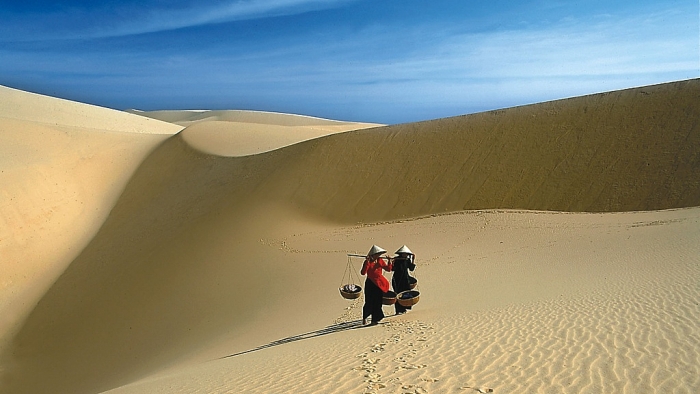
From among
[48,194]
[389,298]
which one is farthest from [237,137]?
[389,298]

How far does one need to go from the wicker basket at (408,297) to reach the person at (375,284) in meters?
0.39

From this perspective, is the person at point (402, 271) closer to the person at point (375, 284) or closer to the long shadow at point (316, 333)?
the person at point (375, 284)

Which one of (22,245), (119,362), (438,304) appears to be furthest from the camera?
(22,245)

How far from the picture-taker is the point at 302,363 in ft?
23.2

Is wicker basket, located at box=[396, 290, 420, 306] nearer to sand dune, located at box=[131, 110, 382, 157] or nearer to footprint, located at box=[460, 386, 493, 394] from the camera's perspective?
footprint, located at box=[460, 386, 493, 394]

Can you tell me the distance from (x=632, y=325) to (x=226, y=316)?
9.90 m

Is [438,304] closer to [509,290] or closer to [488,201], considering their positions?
[509,290]

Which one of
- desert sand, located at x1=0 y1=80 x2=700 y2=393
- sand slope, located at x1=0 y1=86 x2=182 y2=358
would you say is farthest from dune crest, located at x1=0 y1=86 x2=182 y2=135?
desert sand, located at x1=0 y1=80 x2=700 y2=393

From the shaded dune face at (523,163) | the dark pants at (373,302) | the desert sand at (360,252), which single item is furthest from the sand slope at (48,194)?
the dark pants at (373,302)

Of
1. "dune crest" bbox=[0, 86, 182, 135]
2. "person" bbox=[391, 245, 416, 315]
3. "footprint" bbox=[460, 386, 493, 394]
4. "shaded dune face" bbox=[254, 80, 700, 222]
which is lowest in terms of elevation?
"footprint" bbox=[460, 386, 493, 394]

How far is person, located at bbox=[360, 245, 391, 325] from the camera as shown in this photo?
962 centimetres

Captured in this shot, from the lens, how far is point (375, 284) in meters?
9.59

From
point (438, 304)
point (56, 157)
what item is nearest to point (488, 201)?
point (438, 304)

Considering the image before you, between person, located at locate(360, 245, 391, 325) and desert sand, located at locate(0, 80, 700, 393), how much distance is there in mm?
559
